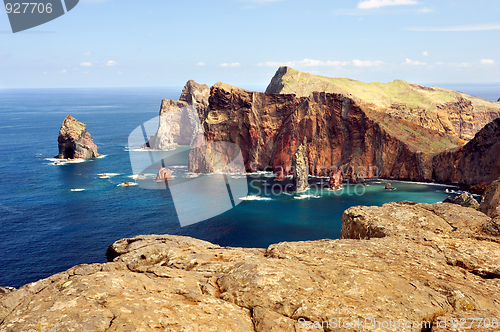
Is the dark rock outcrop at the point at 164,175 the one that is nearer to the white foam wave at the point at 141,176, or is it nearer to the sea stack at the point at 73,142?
the white foam wave at the point at 141,176

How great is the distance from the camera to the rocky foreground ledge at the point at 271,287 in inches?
405

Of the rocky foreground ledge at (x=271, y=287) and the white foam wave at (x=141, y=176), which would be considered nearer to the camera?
the rocky foreground ledge at (x=271, y=287)

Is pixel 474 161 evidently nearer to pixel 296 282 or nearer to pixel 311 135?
pixel 311 135

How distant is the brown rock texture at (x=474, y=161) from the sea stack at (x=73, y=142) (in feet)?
538

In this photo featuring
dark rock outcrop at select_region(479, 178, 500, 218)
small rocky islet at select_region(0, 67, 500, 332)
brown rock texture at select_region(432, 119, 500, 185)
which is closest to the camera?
small rocky islet at select_region(0, 67, 500, 332)

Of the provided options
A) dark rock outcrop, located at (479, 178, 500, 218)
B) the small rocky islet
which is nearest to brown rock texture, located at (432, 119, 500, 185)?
dark rock outcrop, located at (479, 178, 500, 218)

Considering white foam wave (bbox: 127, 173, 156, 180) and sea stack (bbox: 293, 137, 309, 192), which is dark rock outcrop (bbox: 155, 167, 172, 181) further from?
sea stack (bbox: 293, 137, 309, 192)

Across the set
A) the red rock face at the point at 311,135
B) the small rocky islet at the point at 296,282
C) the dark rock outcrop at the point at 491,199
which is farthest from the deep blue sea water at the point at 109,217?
the small rocky islet at the point at 296,282

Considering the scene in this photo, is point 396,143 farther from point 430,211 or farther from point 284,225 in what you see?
point 430,211

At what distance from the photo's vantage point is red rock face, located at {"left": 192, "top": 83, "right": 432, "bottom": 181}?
14212 centimetres

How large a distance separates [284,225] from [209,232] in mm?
19413

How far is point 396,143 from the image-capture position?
463ft

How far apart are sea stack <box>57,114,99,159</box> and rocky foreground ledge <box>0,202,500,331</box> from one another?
6866 inches

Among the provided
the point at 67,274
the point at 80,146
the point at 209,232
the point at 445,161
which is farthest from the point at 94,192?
the point at 445,161
